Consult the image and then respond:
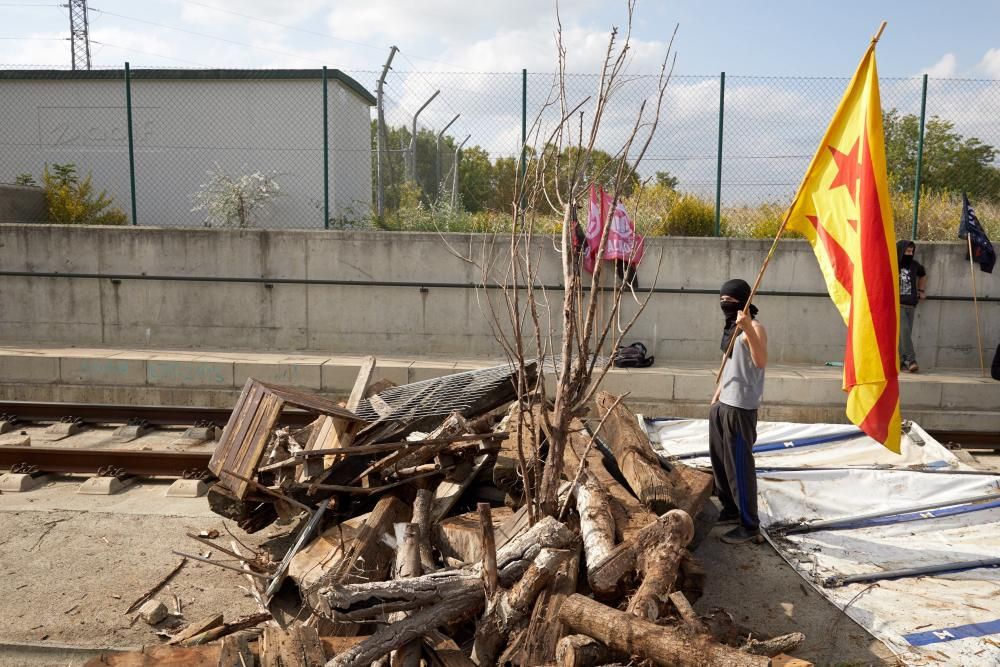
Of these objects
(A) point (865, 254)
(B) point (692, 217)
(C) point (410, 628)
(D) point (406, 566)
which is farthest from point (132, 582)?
(B) point (692, 217)

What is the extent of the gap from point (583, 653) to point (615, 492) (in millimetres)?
1760

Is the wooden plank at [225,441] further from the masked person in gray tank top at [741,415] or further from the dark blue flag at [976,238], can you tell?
the dark blue flag at [976,238]

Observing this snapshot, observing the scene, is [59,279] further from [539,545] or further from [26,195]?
Answer: [539,545]

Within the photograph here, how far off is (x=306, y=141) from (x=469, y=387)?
9.29 m

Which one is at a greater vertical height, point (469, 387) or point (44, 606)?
point (469, 387)

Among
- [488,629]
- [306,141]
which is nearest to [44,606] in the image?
[488,629]

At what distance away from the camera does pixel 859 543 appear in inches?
204

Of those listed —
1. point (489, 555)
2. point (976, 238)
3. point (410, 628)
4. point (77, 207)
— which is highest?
point (77, 207)

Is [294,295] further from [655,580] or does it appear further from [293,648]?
[655,580]

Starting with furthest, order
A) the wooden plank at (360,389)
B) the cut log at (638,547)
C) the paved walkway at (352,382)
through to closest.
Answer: the paved walkway at (352,382)
the wooden plank at (360,389)
the cut log at (638,547)

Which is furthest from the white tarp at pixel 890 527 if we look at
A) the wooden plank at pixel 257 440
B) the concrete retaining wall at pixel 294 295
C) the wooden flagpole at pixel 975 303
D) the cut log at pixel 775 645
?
the wooden flagpole at pixel 975 303

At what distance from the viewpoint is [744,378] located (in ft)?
17.0

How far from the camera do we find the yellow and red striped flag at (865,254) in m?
4.66

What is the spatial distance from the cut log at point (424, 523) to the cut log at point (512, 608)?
686 mm
